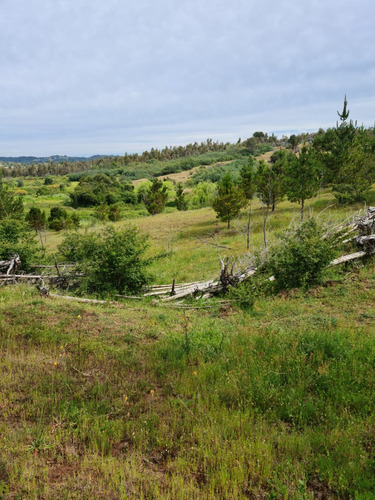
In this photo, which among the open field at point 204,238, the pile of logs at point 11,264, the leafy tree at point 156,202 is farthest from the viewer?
the leafy tree at point 156,202

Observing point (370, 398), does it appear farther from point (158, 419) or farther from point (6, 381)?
point (6, 381)

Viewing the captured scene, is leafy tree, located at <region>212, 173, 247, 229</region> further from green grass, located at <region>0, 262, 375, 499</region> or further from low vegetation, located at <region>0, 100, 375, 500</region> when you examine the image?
green grass, located at <region>0, 262, 375, 499</region>

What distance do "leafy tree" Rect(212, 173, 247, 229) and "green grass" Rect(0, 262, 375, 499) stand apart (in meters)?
20.2

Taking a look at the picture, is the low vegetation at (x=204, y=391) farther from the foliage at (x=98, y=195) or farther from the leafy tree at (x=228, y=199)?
the foliage at (x=98, y=195)

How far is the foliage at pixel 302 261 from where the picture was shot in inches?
385

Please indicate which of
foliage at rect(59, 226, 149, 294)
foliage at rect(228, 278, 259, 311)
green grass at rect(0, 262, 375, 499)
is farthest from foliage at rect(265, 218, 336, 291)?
foliage at rect(59, 226, 149, 294)

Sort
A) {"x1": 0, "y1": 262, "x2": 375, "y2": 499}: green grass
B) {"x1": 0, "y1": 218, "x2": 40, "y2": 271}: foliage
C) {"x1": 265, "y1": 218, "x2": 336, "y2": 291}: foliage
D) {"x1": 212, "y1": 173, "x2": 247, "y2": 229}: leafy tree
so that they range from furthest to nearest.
A: {"x1": 212, "y1": 173, "x2": 247, "y2": 229}: leafy tree < {"x1": 0, "y1": 218, "x2": 40, "y2": 271}: foliage < {"x1": 265, "y1": 218, "x2": 336, "y2": 291}: foliage < {"x1": 0, "y1": 262, "x2": 375, "y2": 499}: green grass

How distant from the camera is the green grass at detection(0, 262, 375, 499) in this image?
3.08 metres

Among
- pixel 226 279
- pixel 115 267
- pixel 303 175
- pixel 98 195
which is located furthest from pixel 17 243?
pixel 98 195

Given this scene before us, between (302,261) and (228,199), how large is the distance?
1727 centimetres

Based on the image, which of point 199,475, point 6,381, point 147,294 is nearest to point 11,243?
point 147,294

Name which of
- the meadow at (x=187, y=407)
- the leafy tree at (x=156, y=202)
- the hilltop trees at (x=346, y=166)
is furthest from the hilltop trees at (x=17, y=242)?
the leafy tree at (x=156, y=202)

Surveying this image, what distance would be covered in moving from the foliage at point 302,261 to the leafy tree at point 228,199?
1585 centimetres

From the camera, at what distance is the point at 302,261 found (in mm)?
9852
